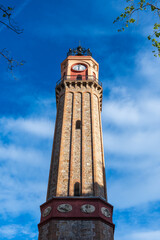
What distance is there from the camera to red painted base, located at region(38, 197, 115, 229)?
22.5 meters

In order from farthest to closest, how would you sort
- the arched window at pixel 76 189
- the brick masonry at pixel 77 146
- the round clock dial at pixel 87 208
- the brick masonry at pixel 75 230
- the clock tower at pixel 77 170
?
the brick masonry at pixel 77 146 → the arched window at pixel 76 189 → the round clock dial at pixel 87 208 → the clock tower at pixel 77 170 → the brick masonry at pixel 75 230

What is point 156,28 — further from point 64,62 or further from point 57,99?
point 64,62

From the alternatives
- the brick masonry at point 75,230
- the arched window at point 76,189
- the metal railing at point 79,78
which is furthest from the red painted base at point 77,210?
the metal railing at point 79,78

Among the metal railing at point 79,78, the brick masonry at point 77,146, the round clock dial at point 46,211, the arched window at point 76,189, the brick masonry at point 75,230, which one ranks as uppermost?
the metal railing at point 79,78

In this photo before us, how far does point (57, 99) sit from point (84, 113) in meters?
6.77

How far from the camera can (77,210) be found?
75.4 ft

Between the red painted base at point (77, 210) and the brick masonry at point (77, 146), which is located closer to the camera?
the red painted base at point (77, 210)

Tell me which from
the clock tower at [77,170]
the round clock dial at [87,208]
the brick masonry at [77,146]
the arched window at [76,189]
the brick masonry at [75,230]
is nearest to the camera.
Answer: the brick masonry at [75,230]

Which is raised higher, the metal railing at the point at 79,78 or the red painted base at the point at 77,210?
the metal railing at the point at 79,78

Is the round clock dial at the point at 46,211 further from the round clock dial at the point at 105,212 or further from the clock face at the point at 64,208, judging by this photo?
the round clock dial at the point at 105,212

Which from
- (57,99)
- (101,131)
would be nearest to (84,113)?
(101,131)

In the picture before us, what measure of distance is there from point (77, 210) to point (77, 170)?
180 inches

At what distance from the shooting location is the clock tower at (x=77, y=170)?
22156mm

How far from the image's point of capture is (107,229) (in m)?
22.7
